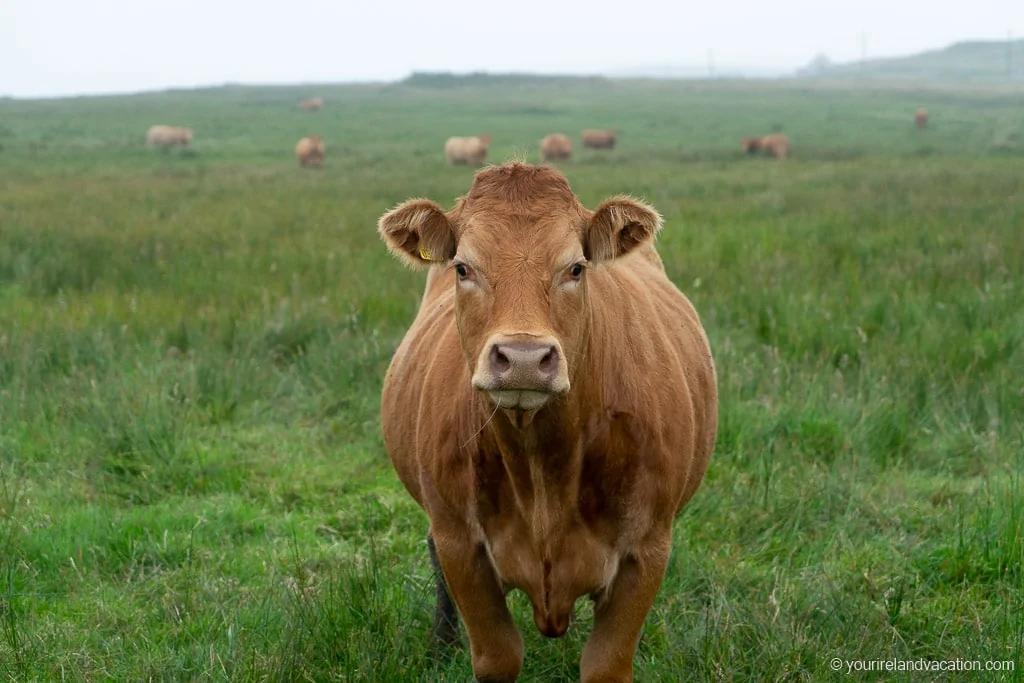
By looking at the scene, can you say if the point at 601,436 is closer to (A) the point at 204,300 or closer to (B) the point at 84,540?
(B) the point at 84,540

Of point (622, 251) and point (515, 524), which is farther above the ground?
point (622, 251)

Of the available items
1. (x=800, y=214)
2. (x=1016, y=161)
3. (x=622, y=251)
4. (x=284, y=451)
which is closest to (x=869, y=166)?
(x=1016, y=161)

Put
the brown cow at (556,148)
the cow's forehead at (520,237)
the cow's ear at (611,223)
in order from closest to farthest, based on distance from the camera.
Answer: the cow's forehead at (520,237) → the cow's ear at (611,223) → the brown cow at (556,148)

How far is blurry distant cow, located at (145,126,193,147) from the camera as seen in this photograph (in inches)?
1523

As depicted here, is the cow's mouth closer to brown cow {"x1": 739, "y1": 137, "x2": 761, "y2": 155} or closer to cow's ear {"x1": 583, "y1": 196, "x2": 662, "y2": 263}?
cow's ear {"x1": 583, "y1": 196, "x2": 662, "y2": 263}

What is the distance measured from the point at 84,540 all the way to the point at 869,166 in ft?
65.4

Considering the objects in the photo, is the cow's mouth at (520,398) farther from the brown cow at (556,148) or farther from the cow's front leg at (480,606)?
the brown cow at (556,148)

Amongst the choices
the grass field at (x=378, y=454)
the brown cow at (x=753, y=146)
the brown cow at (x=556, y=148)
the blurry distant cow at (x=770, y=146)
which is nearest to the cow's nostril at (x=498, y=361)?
the grass field at (x=378, y=454)

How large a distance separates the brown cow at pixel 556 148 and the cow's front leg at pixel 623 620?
3271cm

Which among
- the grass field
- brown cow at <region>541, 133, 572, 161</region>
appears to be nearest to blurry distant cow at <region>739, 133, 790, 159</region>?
brown cow at <region>541, 133, 572, 161</region>

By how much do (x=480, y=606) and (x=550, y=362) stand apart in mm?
1022

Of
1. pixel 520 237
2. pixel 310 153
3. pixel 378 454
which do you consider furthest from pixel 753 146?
pixel 520 237

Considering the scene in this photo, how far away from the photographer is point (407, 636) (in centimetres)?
385

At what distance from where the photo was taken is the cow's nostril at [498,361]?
2.75 m
